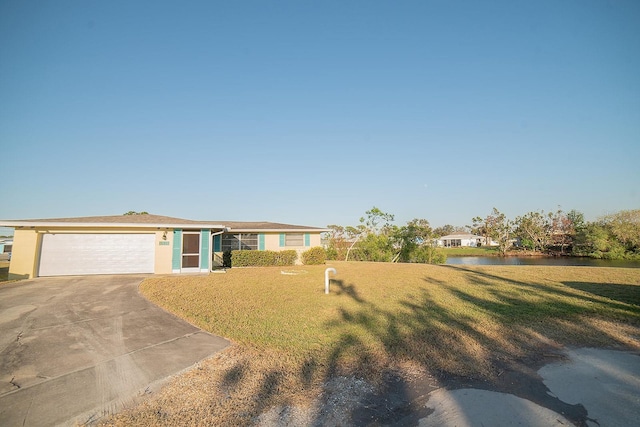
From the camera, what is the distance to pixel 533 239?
45.4m

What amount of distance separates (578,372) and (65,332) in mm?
8482

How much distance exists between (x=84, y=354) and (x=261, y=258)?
47.1 feet

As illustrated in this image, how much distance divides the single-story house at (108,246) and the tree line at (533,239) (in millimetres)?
11739

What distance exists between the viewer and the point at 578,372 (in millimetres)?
3967

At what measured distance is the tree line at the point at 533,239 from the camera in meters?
31.1

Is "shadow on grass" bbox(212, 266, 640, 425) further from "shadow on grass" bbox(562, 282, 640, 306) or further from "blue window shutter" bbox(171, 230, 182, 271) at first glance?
"blue window shutter" bbox(171, 230, 182, 271)

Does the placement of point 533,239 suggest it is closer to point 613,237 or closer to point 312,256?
point 613,237

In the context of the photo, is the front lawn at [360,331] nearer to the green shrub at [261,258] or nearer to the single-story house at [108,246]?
the single-story house at [108,246]

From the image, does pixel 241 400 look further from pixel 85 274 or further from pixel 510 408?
pixel 85 274

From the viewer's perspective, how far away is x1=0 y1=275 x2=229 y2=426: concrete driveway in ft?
10.9

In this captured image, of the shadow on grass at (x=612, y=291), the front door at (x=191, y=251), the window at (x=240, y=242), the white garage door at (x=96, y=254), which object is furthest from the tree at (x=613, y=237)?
the white garage door at (x=96, y=254)

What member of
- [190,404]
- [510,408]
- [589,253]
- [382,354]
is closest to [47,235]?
[190,404]

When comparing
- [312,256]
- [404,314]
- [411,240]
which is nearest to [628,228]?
[411,240]

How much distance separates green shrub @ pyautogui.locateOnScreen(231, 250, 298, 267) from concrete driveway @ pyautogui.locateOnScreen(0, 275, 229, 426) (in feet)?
33.0
